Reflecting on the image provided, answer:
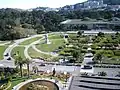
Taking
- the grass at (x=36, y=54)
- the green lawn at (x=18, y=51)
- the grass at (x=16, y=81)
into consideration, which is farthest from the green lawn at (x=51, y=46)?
the grass at (x=16, y=81)

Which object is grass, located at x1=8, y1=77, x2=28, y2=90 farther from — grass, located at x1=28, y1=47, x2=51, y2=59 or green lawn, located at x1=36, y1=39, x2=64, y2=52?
green lawn, located at x1=36, y1=39, x2=64, y2=52

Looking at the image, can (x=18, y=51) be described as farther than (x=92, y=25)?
No

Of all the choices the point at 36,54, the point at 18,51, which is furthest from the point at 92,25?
the point at 36,54

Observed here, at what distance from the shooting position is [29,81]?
134ft

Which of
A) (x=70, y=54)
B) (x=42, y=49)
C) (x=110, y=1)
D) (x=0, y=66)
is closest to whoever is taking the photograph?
(x=0, y=66)

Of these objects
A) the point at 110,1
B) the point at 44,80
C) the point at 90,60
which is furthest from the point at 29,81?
the point at 110,1

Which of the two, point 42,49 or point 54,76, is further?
point 42,49

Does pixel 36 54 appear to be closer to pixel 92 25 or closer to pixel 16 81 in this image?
pixel 16 81

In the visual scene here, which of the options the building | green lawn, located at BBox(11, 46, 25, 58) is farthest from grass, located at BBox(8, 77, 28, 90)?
the building

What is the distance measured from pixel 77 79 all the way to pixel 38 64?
13216mm

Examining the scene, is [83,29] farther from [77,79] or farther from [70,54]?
[77,79]

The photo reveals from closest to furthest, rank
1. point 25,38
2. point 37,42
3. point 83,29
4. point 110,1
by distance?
point 37,42, point 25,38, point 83,29, point 110,1

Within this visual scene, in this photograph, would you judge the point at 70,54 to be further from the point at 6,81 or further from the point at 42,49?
the point at 6,81

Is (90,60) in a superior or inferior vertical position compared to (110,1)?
inferior
